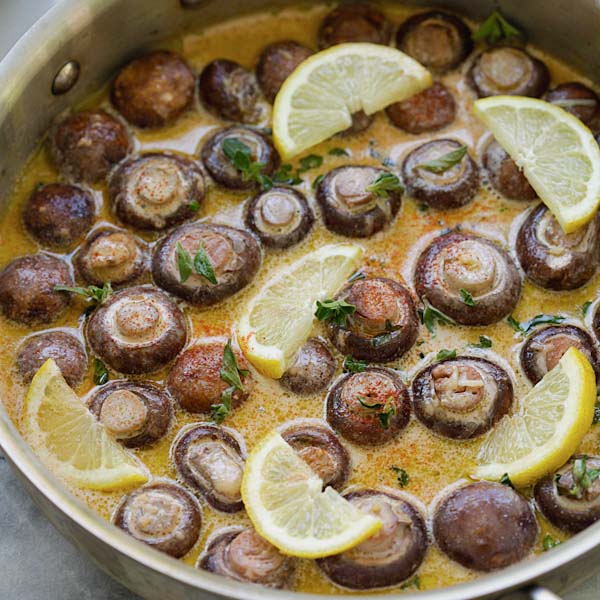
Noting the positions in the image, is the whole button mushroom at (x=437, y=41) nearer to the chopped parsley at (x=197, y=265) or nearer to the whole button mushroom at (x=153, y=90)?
the whole button mushroom at (x=153, y=90)

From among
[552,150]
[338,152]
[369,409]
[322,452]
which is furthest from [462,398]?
[338,152]

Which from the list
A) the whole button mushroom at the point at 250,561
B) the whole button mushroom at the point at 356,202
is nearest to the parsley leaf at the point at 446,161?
the whole button mushroom at the point at 356,202

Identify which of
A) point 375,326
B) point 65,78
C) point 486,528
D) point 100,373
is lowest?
point 486,528

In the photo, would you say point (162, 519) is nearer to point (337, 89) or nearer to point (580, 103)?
point (337, 89)

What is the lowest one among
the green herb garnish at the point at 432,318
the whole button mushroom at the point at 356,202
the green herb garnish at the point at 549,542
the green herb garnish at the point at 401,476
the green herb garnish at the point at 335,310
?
the green herb garnish at the point at 549,542

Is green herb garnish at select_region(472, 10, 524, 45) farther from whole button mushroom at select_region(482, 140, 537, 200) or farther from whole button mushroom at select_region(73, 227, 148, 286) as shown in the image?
whole button mushroom at select_region(73, 227, 148, 286)

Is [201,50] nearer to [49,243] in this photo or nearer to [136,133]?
[136,133]

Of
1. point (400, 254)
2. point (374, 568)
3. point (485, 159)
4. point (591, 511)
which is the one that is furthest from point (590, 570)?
point (485, 159)

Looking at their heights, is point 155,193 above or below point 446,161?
below
